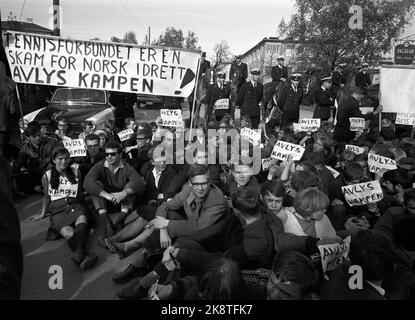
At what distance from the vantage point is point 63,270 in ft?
14.8

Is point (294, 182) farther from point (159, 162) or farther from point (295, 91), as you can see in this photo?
point (295, 91)

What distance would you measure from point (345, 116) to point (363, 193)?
430 cm

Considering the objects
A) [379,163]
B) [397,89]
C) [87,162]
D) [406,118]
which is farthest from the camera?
[406,118]

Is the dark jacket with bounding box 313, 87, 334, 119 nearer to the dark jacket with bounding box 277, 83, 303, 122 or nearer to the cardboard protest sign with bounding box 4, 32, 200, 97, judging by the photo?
the dark jacket with bounding box 277, 83, 303, 122

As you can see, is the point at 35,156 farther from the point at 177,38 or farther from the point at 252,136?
the point at 177,38

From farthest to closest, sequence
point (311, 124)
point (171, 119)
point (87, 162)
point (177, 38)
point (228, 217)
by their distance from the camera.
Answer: point (177, 38)
point (311, 124)
point (171, 119)
point (87, 162)
point (228, 217)

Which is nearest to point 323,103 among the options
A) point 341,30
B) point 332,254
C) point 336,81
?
point 336,81

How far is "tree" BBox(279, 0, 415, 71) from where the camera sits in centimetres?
2423

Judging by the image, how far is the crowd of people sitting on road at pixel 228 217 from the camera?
2.61 meters

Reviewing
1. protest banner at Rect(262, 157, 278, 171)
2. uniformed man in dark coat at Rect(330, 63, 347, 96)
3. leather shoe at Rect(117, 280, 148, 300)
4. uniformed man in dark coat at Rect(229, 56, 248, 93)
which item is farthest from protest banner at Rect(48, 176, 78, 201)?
uniformed man in dark coat at Rect(229, 56, 248, 93)

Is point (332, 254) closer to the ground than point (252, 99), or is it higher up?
closer to the ground

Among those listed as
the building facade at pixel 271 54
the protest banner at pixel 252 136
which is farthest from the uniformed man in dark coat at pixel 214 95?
the building facade at pixel 271 54

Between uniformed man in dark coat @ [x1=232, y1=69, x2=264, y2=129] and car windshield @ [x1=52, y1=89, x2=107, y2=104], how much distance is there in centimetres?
407
